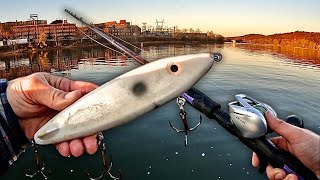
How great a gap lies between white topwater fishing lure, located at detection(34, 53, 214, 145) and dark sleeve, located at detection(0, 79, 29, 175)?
678 millimetres

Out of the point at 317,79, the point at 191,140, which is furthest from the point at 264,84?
the point at 191,140

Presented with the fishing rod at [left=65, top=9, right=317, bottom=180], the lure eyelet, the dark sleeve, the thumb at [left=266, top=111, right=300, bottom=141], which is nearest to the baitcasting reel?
the fishing rod at [left=65, top=9, right=317, bottom=180]

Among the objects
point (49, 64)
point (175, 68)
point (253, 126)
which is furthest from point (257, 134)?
point (49, 64)

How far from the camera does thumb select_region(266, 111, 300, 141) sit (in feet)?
9.24

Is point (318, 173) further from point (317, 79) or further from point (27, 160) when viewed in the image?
point (317, 79)

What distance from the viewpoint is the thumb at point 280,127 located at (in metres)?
2.82

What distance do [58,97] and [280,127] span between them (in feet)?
7.66

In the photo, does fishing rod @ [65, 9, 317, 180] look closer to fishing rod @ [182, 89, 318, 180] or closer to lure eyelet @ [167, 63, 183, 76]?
fishing rod @ [182, 89, 318, 180]

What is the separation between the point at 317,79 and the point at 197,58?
3554 cm

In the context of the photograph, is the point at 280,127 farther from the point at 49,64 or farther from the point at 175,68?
the point at 49,64

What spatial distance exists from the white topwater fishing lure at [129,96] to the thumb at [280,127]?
4.09 ft

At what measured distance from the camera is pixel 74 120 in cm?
221

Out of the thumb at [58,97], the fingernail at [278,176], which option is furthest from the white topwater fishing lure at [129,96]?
the fingernail at [278,176]

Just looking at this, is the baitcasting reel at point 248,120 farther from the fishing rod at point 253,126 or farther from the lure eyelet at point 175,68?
the lure eyelet at point 175,68
